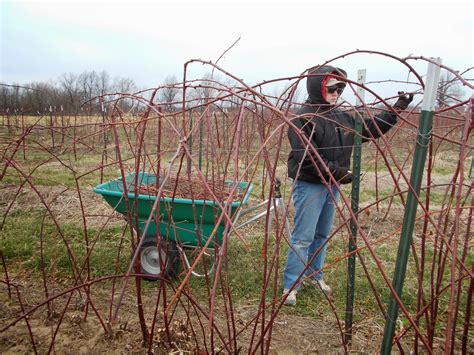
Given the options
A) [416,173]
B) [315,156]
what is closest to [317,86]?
[315,156]

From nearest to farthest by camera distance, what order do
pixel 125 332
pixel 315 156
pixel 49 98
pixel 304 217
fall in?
1. pixel 125 332
2. pixel 315 156
3. pixel 304 217
4. pixel 49 98

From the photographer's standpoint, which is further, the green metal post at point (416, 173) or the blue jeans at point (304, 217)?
the blue jeans at point (304, 217)

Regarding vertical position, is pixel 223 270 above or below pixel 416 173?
below

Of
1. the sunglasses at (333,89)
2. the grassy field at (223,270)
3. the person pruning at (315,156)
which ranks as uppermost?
the sunglasses at (333,89)

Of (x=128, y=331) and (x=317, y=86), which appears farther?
(x=317, y=86)

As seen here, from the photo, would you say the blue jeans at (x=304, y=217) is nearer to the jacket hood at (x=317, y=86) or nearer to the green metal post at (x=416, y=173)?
the jacket hood at (x=317, y=86)

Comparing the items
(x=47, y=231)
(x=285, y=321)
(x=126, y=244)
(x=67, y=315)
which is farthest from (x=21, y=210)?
(x=285, y=321)

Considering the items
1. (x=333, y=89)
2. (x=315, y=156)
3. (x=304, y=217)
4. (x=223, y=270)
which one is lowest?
(x=223, y=270)

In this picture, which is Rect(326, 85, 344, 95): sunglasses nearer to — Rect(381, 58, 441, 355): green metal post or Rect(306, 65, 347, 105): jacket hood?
Rect(306, 65, 347, 105): jacket hood

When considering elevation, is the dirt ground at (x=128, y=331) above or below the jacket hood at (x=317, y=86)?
below

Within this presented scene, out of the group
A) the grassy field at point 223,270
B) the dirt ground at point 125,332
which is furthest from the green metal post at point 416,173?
the dirt ground at point 125,332

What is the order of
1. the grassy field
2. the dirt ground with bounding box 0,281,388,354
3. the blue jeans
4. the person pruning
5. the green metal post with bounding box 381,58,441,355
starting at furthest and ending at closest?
the blue jeans
the person pruning
the dirt ground with bounding box 0,281,388,354
the grassy field
the green metal post with bounding box 381,58,441,355

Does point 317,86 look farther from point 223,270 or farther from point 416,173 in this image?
point 223,270

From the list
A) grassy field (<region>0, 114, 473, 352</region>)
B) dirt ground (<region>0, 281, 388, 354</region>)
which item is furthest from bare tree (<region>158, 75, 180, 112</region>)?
dirt ground (<region>0, 281, 388, 354</region>)
